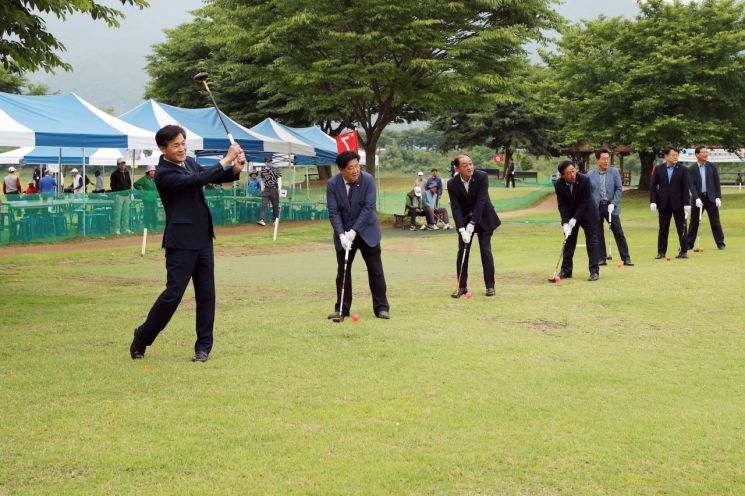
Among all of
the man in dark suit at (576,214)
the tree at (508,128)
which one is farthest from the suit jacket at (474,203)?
the tree at (508,128)

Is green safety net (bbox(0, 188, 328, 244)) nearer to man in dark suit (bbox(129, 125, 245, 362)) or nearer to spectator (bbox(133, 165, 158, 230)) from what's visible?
spectator (bbox(133, 165, 158, 230))

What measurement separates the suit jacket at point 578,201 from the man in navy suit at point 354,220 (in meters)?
4.82

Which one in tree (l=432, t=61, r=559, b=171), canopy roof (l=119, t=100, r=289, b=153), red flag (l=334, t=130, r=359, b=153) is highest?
tree (l=432, t=61, r=559, b=171)

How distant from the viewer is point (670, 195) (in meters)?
16.4

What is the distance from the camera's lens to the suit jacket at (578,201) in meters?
13.7

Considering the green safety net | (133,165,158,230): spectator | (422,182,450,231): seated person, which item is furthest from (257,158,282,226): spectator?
(422,182,450,231): seated person

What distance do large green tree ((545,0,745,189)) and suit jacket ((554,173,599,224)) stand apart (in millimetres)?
23754

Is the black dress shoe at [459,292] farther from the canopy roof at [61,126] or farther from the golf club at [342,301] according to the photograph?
the canopy roof at [61,126]

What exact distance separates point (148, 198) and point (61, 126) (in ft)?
10.3

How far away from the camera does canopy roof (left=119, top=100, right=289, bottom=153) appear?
26.6 meters

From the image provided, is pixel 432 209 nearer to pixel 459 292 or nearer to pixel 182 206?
pixel 459 292

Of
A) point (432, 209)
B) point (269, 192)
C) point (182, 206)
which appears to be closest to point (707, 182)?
point (432, 209)

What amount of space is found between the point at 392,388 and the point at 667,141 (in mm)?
33279

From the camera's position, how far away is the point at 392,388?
677 centimetres
